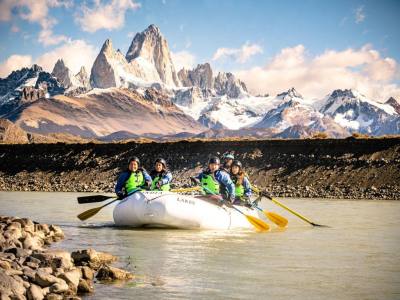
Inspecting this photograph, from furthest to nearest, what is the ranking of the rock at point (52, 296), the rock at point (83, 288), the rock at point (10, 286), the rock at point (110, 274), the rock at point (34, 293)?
the rock at point (110, 274) → the rock at point (83, 288) → the rock at point (52, 296) → the rock at point (34, 293) → the rock at point (10, 286)

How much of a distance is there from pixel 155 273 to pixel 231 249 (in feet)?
14.6

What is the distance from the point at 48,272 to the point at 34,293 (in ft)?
3.41

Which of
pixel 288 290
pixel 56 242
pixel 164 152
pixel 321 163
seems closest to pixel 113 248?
pixel 56 242

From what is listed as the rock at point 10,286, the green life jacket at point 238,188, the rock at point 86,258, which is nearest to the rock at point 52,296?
the rock at point 10,286

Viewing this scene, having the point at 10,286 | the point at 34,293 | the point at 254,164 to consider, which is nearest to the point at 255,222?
the point at 34,293

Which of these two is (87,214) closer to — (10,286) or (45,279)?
(45,279)

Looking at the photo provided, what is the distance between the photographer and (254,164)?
192ft

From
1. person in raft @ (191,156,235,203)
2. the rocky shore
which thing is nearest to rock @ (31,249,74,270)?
the rocky shore

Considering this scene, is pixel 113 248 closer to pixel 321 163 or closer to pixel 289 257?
pixel 289 257

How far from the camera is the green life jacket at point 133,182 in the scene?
23.0 m

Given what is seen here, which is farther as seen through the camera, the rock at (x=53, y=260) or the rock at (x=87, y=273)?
the rock at (x=87, y=273)

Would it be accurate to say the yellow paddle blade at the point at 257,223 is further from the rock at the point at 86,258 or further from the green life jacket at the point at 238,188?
the rock at the point at 86,258

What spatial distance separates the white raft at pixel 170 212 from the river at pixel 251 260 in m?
0.45

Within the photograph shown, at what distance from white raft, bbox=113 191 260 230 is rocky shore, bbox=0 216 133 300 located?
6125mm
